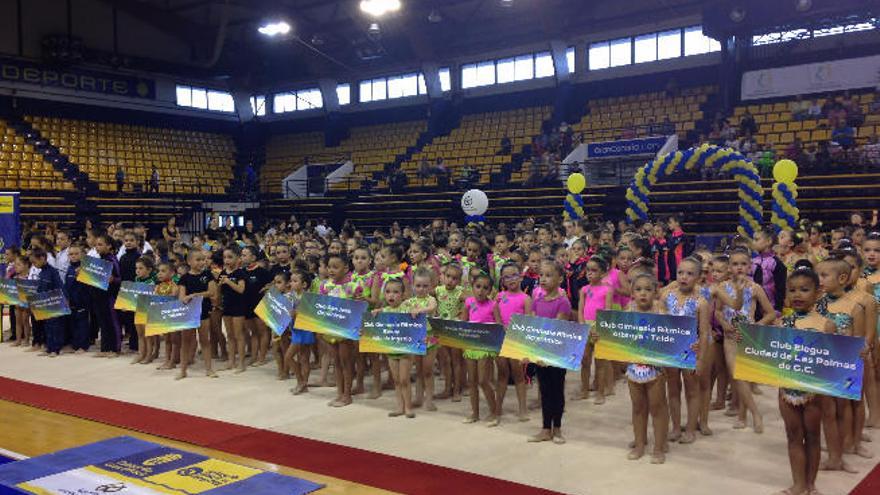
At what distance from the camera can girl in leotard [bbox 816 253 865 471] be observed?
4691 millimetres

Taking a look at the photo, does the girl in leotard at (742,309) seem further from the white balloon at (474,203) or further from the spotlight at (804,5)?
the spotlight at (804,5)

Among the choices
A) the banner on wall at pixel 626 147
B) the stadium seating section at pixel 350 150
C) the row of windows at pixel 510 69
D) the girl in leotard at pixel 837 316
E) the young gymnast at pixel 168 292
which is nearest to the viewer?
the girl in leotard at pixel 837 316

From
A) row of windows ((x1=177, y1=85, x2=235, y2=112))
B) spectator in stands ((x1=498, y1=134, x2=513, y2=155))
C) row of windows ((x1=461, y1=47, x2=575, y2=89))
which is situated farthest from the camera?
row of windows ((x1=177, y1=85, x2=235, y2=112))

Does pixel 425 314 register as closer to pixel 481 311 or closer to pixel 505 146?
pixel 481 311

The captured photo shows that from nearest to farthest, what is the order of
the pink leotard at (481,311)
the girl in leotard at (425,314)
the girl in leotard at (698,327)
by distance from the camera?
the girl in leotard at (698,327)
the pink leotard at (481,311)
the girl in leotard at (425,314)

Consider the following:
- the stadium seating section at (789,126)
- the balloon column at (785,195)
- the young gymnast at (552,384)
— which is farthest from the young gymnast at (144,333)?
the stadium seating section at (789,126)

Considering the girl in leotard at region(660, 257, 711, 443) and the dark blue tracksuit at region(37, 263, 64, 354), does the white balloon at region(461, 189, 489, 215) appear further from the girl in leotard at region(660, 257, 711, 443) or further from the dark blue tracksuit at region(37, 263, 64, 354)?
the girl in leotard at region(660, 257, 711, 443)

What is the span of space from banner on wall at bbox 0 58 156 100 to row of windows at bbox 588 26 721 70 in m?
19.2

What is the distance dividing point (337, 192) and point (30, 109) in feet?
40.2

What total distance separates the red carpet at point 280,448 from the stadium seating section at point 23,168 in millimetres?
17723

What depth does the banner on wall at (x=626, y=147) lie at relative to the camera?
62.8 ft

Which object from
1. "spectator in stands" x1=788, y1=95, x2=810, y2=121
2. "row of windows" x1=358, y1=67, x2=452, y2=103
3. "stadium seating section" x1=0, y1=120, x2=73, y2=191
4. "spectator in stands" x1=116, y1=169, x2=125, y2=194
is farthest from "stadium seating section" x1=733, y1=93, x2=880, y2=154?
"stadium seating section" x1=0, y1=120, x2=73, y2=191

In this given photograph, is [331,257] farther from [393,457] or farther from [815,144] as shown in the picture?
[815,144]

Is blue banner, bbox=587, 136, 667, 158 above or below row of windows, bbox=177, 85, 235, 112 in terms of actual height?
below
